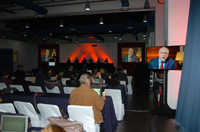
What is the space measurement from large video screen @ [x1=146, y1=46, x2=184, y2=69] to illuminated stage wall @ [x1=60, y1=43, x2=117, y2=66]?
1356cm

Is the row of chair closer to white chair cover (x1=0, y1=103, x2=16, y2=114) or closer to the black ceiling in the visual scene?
white chair cover (x1=0, y1=103, x2=16, y2=114)

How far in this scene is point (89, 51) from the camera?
1808 cm

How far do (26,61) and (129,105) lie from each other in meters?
14.9

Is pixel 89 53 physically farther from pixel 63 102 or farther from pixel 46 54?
pixel 63 102

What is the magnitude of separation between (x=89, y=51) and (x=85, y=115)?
51.4 feet

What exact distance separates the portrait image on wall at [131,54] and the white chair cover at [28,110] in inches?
581

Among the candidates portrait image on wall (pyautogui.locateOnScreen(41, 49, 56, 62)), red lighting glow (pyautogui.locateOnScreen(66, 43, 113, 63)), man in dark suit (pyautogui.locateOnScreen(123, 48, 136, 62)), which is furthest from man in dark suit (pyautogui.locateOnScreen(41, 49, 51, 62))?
man in dark suit (pyautogui.locateOnScreen(123, 48, 136, 62))

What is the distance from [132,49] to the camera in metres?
17.3

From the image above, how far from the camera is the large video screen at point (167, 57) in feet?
12.2

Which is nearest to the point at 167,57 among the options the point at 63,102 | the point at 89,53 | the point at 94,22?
the point at 63,102

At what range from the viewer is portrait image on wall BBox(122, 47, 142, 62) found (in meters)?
17.1

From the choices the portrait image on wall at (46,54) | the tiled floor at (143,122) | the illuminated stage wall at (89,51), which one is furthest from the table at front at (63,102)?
the portrait image on wall at (46,54)

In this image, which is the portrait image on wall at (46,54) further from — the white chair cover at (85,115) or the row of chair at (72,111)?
the white chair cover at (85,115)

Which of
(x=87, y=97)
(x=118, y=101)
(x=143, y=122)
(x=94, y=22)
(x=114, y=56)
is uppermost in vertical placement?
(x=94, y=22)
